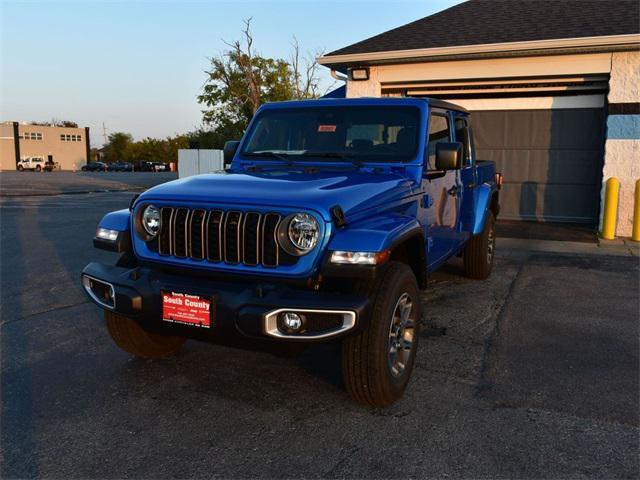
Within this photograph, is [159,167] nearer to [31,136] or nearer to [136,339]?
[31,136]

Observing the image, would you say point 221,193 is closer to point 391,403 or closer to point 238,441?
point 238,441

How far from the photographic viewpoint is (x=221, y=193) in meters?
3.33

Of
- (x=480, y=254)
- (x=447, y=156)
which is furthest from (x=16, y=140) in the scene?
(x=447, y=156)

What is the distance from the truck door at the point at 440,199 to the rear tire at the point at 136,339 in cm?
215

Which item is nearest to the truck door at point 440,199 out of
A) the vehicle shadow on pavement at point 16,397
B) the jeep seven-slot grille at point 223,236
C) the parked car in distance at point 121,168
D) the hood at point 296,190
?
the hood at point 296,190

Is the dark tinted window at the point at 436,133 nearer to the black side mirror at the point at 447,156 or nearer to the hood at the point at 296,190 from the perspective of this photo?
the black side mirror at the point at 447,156

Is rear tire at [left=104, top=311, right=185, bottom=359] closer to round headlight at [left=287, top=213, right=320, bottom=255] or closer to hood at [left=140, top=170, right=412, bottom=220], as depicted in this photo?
hood at [left=140, top=170, right=412, bottom=220]

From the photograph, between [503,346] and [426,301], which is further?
[426,301]

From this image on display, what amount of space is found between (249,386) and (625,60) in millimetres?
9250

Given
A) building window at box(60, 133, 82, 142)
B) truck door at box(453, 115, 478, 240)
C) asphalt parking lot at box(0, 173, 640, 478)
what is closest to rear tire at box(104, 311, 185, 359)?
asphalt parking lot at box(0, 173, 640, 478)

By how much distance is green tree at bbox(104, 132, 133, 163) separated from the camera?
96.5 m

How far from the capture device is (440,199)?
4.69 meters

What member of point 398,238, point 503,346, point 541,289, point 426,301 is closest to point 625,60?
point 541,289

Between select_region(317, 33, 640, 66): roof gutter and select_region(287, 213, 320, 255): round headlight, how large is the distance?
8.29 meters
